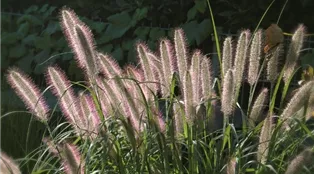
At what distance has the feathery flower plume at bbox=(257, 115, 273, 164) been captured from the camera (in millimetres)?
2248

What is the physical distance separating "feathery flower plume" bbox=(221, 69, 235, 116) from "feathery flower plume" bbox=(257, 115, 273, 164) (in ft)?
0.43

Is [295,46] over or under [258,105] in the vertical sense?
over

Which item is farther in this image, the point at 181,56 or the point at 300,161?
the point at 181,56

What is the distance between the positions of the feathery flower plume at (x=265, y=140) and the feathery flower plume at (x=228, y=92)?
131 millimetres

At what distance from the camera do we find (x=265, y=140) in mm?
2268

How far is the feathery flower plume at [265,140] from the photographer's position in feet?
7.38

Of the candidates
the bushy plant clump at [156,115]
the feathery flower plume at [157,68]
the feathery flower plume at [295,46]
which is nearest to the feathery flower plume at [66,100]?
the bushy plant clump at [156,115]

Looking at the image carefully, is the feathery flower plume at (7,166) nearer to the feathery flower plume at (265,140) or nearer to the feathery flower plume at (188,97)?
the feathery flower plume at (188,97)

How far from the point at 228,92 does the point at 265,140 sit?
0.65 feet

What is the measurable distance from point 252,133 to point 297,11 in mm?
3891

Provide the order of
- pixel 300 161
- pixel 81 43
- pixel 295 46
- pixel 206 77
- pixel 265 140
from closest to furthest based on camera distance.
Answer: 1. pixel 300 161
2. pixel 265 140
3. pixel 81 43
4. pixel 206 77
5. pixel 295 46

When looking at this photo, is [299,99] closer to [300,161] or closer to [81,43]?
[300,161]

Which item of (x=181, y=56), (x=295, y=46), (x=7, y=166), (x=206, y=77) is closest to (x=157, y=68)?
(x=181, y=56)

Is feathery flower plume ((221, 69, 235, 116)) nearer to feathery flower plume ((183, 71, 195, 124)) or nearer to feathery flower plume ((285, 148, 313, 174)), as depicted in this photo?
feathery flower plume ((183, 71, 195, 124))
